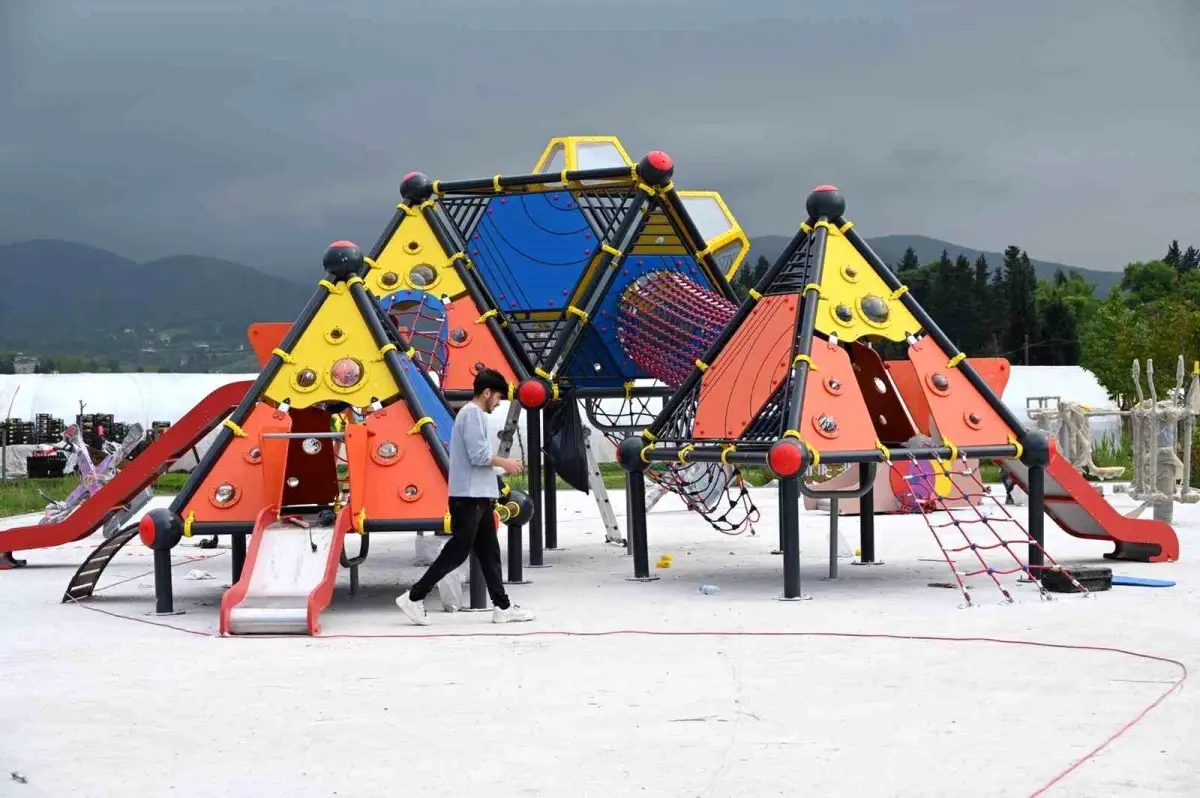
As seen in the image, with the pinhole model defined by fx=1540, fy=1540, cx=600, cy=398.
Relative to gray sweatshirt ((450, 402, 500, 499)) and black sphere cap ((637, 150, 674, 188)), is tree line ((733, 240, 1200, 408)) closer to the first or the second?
black sphere cap ((637, 150, 674, 188))

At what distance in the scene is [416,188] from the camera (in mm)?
16422

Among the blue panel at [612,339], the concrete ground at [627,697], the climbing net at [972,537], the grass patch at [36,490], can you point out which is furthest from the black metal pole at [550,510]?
the grass patch at [36,490]

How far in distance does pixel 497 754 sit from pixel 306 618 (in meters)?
3.99

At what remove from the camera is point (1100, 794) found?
5988 millimetres

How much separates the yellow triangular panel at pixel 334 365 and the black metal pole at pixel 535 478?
2946 millimetres

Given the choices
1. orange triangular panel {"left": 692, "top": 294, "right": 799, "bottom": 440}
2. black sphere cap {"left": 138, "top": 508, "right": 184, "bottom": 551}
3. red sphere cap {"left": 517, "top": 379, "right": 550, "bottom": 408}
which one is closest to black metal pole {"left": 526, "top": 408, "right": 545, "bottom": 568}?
red sphere cap {"left": 517, "top": 379, "right": 550, "bottom": 408}

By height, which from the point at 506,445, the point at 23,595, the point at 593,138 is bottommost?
the point at 23,595

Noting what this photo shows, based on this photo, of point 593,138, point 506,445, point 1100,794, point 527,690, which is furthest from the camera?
point 593,138

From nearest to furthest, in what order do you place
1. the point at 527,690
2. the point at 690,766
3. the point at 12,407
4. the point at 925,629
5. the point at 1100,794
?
the point at 1100,794 < the point at 690,766 < the point at 527,690 < the point at 925,629 < the point at 12,407

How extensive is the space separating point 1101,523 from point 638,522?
4.21 meters

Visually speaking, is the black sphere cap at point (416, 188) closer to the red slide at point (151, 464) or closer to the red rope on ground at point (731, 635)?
the red slide at point (151, 464)

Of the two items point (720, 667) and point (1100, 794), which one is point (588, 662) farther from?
point (1100, 794)

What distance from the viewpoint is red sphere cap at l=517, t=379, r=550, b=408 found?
14805mm

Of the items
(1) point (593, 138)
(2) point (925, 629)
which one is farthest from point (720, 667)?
(1) point (593, 138)
